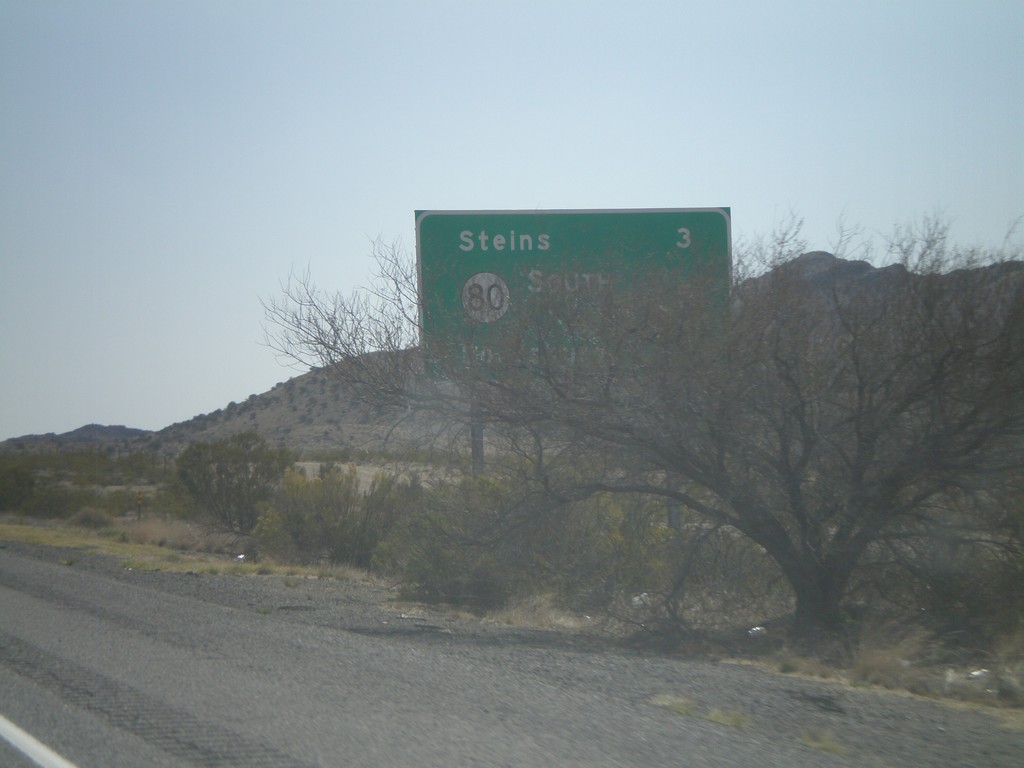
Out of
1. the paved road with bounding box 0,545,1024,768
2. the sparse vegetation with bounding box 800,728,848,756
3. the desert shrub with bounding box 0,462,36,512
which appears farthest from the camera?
the desert shrub with bounding box 0,462,36,512

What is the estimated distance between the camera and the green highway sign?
48.0 feet

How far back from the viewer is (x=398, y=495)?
2670cm

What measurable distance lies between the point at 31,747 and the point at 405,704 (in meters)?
2.52

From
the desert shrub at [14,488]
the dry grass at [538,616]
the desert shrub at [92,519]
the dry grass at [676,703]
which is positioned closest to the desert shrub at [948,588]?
the dry grass at [538,616]

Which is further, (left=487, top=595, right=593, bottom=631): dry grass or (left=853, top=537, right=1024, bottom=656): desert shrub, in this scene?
(left=487, top=595, right=593, bottom=631): dry grass

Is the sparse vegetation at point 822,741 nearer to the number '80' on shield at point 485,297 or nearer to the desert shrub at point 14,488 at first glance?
the number '80' on shield at point 485,297

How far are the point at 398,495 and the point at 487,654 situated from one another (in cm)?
1672

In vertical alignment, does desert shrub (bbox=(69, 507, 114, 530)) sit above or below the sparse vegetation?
above

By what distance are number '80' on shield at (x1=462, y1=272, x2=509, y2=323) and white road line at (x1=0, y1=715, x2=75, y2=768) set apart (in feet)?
27.8

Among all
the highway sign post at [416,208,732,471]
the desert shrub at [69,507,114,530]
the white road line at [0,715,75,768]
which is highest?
the highway sign post at [416,208,732,471]

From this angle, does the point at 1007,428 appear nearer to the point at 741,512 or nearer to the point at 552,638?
the point at 741,512

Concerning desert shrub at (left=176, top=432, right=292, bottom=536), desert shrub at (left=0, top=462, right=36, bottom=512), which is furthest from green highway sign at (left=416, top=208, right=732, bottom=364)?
desert shrub at (left=0, top=462, right=36, bottom=512)

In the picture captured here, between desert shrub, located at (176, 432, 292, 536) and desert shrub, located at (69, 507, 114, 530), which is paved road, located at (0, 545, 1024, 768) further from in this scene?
desert shrub, located at (69, 507, 114, 530)

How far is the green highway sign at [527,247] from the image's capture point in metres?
14.6
